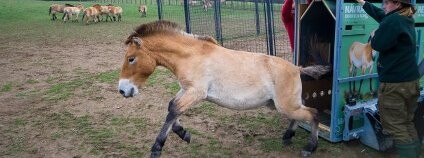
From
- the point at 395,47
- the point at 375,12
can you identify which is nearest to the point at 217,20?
the point at 375,12

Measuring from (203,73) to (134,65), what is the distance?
71 cm

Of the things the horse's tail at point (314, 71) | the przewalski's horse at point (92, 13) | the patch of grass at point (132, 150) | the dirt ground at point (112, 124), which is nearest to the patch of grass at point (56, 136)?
the dirt ground at point (112, 124)

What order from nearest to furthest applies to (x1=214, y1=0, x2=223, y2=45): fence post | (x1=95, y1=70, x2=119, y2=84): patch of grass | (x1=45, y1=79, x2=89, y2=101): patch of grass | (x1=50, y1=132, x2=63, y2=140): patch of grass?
(x1=50, y1=132, x2=63, y2=140): patch of grass → (x1=45, y1=79, x2=89, y2=101): patch of grass → (x1=95, y1=70, x2=119, y2=84): patch of grass → (x1=214, y1=0, x2=223, y2=45): fence post

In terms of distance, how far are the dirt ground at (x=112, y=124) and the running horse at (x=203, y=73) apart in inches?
26.0

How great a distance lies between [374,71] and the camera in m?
4.75

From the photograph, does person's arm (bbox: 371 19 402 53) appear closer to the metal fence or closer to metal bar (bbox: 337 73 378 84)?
metal bar (bbox: 337 73 378 84)

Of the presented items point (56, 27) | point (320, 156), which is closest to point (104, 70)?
point (320, 156)

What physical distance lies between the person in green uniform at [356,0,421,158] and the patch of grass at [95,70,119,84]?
578cm

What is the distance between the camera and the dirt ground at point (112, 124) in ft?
15.5

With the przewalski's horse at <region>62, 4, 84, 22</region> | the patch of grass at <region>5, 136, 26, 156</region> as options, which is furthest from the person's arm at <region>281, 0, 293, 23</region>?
the przewalski's horse at <region>62, 4, 84, 22</region>

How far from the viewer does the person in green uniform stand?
138 inches

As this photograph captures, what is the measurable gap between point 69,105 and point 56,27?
13520mm

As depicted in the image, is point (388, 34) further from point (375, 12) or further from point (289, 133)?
point (289, 133)

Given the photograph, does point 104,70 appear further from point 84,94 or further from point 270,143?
point 270,143
